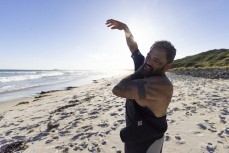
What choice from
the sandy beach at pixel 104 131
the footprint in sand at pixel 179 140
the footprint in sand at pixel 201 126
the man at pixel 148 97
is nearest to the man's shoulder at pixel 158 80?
the man at pixel 148 97

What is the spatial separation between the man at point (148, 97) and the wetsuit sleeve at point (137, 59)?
0.90 meters

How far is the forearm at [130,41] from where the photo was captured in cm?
398

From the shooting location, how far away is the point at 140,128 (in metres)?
2.76

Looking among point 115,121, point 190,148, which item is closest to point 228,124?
point 190,148

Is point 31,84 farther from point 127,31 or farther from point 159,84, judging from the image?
point 159,84

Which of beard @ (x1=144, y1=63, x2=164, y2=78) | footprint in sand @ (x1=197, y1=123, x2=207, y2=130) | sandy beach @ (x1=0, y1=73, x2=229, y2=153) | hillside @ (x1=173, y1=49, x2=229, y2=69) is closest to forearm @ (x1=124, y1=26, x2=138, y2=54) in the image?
beard @ (x1=144, y1=63, x2=164, y2=78)

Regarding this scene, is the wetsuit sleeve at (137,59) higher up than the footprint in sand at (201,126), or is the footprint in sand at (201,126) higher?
the wetsuit sleeve at (137,59)

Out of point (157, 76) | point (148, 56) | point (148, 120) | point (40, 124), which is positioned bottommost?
point (40, 124)

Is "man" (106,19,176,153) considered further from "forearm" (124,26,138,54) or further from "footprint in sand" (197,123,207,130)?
"footprint in sand" (197,123,207,130)

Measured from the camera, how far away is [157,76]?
2.53 meters

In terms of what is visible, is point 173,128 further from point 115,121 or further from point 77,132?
point 77,132

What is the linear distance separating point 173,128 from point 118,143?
6.07ft

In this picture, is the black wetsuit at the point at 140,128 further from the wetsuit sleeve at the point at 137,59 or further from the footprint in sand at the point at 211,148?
the footprint in sand at the point at 211,148

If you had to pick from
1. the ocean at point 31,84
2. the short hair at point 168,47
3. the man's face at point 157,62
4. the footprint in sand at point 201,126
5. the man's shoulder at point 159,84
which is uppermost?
the short hair at point 168,47
